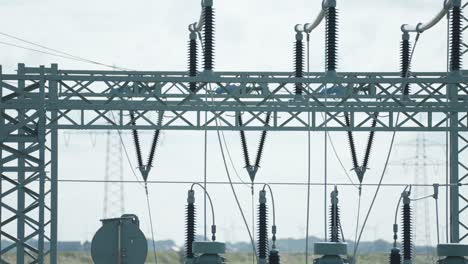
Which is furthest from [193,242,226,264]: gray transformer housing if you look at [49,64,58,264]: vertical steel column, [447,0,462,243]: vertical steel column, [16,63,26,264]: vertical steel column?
[447,0,462,243]: vertical steel column

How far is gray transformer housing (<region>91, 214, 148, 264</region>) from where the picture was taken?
21.0 meters

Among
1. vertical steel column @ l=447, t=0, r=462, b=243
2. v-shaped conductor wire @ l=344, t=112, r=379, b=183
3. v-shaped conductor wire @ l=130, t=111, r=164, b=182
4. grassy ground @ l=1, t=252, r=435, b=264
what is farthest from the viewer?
grassy ground @ l=1, t=252, r=435, b=264

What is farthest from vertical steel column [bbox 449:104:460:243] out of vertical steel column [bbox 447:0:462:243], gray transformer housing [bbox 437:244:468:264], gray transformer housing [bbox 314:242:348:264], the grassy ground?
the grassy ground

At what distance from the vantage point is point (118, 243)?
69.3 ft

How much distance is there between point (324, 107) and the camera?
86.8ft

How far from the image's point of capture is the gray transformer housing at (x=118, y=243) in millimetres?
21016

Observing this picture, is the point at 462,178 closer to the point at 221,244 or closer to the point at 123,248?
the point at 221,244

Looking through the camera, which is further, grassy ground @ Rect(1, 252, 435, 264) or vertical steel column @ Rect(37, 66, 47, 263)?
Answer: grassy ground @ Rect(1, 252, 435, 264)

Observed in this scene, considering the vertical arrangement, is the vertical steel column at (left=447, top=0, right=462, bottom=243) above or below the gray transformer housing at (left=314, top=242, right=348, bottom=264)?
above

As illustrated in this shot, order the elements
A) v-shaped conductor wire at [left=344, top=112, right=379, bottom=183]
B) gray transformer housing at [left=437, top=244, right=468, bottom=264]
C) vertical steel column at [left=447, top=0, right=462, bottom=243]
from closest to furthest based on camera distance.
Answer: gray transformer housing at [left=437, top=244, right=468, bottom=264] < vertical steel column at [left=447, top=0, right=462, bottom=243] < v-shaped conductor wire at [left=344, top=112, right=379, bottom=183]

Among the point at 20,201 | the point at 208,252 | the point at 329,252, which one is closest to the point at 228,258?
the point at 20,201

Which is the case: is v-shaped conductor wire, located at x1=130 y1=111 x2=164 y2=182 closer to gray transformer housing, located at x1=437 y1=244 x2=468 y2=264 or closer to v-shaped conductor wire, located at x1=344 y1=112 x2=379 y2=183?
v-shaped conductor wire, located at x1=344 y1=112 x2=379 y2=183

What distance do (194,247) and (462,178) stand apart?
8.34 metres

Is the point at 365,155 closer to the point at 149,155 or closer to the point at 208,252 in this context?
the point at 149,155
